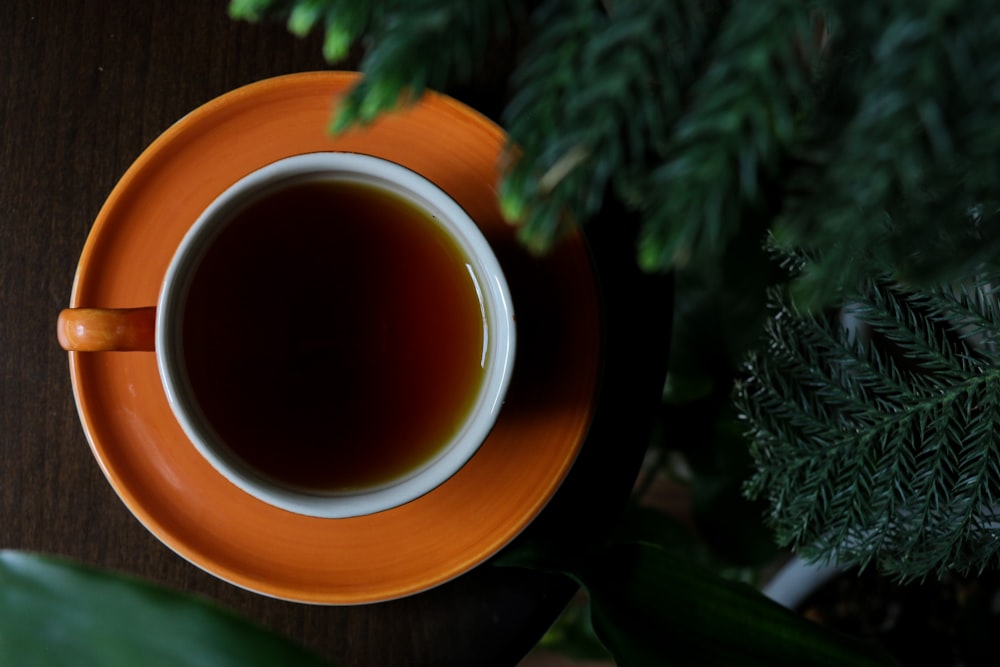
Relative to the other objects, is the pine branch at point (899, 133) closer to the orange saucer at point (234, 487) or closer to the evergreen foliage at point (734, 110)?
the evergreen foliage at point (734, 110)

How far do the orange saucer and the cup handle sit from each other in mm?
105

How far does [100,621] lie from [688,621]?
1.22 ft

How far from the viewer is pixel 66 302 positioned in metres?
0.64

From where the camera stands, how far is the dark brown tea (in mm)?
598

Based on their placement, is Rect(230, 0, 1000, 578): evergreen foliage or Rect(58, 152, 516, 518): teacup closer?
Rect(230, 0, 1000, 578): evergreen foliage

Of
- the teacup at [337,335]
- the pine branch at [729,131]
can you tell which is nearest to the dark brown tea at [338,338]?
the teacup at [337,335]

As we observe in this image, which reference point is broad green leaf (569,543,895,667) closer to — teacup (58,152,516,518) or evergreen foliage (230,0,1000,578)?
teacup (58,152,516,518)

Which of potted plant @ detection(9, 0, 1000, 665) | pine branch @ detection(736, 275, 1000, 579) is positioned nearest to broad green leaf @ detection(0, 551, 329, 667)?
A: potted plant @ detection(9, 0, 1000, 665)

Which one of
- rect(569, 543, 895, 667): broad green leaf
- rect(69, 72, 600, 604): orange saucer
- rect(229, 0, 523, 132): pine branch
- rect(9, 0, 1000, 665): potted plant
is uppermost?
rect(229, 0, 523, 132): pine branch

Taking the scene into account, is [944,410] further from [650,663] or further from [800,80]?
[800,80]

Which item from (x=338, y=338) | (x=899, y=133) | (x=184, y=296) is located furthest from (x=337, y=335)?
(x=899, y=133)

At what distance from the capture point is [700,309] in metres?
0.92

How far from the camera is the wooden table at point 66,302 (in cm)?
63

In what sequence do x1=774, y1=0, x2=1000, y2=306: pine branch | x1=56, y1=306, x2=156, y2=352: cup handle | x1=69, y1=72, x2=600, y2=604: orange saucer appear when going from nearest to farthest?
1. x1=774, y1=0, x2=1000, y2=306: pine branch
2. x1=56, y1=306, x2=156, y2=352: cup handle
3. x1=69, y1=72, x2=600, y2=604: orange saucer
